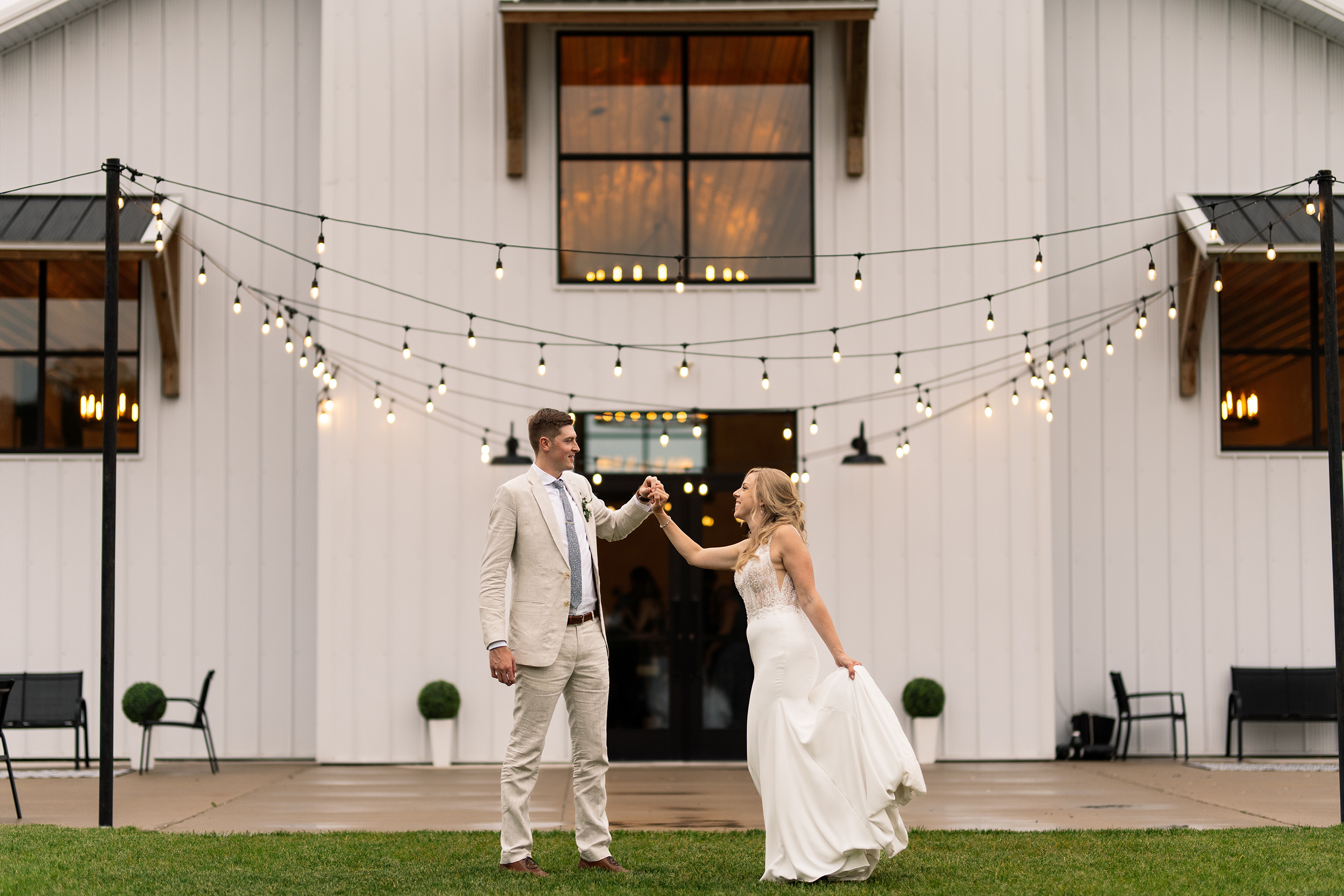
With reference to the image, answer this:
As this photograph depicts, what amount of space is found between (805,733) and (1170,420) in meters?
7.25

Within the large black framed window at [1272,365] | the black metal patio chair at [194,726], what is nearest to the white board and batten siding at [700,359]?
the black metal patio chair at [194,726]

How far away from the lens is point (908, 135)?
34.9ft

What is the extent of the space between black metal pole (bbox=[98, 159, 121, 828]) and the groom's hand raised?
2.56m

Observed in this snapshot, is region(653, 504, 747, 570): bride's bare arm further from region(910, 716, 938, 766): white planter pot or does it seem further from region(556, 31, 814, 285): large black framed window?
region(556, 31, 814, 285): large black framed window

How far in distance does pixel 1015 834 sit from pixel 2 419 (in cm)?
919

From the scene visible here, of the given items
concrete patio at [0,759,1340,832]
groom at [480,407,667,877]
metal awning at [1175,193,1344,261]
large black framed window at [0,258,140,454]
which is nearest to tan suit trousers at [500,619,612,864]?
groom at [480,407,667,877]

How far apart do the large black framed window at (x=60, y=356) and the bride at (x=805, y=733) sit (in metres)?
7.44

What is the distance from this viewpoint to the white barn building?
10.3 meters

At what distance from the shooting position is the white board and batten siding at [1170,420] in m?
11.1

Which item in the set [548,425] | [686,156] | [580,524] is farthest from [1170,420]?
[548,425]

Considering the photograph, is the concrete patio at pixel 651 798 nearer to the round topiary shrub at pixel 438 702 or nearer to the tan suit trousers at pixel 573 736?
the round topiary shrub at pixel 438 702

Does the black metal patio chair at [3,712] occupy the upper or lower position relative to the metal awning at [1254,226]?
lower

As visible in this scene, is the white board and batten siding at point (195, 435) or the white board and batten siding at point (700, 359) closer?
the white board and batten siding at point (700, 359)

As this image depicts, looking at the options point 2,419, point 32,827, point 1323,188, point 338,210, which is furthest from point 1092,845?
point 2,419
